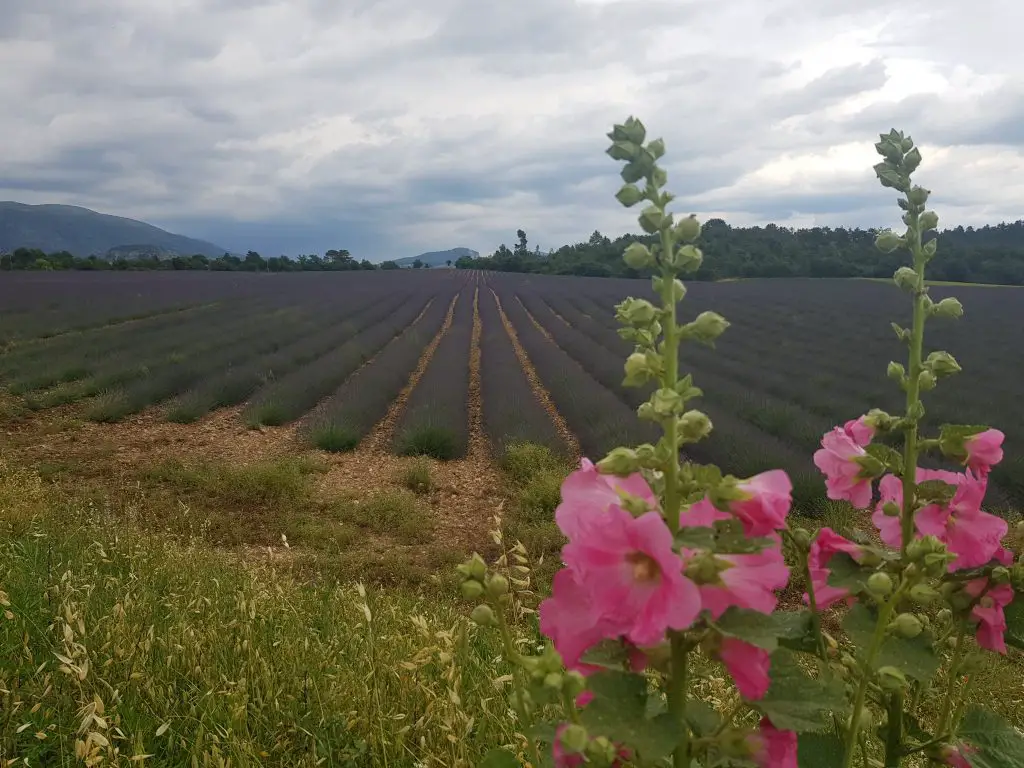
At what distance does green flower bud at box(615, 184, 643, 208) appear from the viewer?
0.78 meters

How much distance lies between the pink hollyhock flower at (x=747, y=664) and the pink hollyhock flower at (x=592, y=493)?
145 mm

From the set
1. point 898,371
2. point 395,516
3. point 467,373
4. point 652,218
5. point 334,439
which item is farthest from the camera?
point 467,373

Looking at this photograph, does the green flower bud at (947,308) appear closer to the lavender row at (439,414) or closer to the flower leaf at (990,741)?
the flower leaf at (990,741)

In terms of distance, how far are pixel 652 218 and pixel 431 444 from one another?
20.2 ft

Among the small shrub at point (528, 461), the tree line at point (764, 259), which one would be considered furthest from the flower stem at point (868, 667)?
the tree line at point (764, 259)

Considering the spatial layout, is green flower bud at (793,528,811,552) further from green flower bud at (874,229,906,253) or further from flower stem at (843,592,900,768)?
green flower bud at (874,229,906,253)

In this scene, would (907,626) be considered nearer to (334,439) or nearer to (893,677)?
(893,677)

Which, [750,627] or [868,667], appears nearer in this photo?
[750,627]

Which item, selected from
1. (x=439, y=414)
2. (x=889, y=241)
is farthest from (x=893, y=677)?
(x=439, y=414)

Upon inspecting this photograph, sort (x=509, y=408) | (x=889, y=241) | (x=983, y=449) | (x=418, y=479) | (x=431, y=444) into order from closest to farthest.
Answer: (x=983, y=449), (x=889, y=241), (x=418, y=479), (x=431, y=444), (x=509, y=408)

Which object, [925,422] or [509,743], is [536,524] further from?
[925,422]

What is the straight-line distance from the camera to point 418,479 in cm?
590

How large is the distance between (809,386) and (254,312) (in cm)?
1304

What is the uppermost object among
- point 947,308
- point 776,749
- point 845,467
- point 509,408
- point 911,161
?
point 911,161
